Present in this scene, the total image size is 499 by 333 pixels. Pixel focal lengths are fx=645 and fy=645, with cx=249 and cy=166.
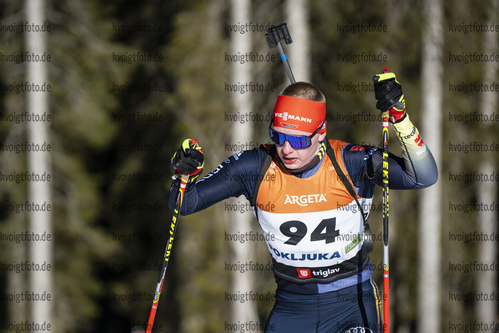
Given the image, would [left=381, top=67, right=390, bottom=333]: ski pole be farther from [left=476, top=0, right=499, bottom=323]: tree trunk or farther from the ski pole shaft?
[left=476, top=0, right=499, bottom=323]: tree trunk

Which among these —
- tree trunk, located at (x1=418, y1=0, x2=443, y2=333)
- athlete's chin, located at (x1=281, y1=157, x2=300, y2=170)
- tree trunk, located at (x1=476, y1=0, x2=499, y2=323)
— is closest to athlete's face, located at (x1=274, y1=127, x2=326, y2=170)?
athlete's chin, located at (x1=281, y1=157, x2=300, y2=170)

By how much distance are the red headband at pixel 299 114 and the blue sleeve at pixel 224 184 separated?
15.0 inches

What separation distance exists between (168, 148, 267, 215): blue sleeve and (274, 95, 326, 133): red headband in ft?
1.25

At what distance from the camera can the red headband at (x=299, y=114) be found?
4.62 metres

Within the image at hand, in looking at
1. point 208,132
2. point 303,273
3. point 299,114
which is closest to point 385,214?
point 303,273

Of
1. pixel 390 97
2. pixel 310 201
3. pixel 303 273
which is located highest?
pixel 390 97

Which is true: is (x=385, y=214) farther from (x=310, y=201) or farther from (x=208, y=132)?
(x=208, y=132)

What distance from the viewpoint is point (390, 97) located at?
14.5 feet

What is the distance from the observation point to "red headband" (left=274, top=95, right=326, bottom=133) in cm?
462

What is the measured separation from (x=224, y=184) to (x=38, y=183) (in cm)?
1005

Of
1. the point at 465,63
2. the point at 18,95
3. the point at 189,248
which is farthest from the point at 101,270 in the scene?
the point at 465,63

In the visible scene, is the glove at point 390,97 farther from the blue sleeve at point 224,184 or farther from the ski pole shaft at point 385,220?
the blue sleeve at point 224,184

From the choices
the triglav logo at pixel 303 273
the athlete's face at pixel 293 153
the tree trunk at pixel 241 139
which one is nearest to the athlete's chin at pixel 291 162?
the athlete's face at pixel 293 153

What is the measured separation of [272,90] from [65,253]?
7703 millimetres
